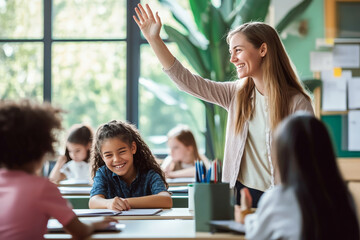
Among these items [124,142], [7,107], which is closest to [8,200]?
[7,107]

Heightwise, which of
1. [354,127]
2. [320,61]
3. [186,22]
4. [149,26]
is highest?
[186,22]

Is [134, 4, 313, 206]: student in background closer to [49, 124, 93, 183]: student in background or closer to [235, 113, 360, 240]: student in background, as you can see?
[235, 113, 360, 240]: student in background

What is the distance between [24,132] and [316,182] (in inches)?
31.1

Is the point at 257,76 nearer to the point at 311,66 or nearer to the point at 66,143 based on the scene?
the point at 66,143

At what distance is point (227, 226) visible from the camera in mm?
1513

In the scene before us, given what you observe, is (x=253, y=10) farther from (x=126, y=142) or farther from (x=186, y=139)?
(x=126, y=142)

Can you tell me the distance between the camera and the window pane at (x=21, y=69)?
5281 mm

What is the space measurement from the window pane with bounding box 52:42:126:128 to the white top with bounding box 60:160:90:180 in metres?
1.27

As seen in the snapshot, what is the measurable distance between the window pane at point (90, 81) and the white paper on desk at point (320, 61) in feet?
A: 6.02

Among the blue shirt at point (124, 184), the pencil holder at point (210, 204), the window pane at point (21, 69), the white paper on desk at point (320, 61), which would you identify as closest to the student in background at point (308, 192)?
the pencil holder at point (210, 204)

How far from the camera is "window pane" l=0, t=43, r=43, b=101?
5.28 meters

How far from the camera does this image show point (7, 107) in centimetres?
149

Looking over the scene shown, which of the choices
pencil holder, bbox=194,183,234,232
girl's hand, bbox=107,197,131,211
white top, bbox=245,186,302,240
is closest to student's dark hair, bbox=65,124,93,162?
girl's hand, bbox=107,197,131,211

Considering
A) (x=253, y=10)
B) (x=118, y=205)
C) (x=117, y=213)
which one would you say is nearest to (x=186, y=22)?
(x=253, y=10)
